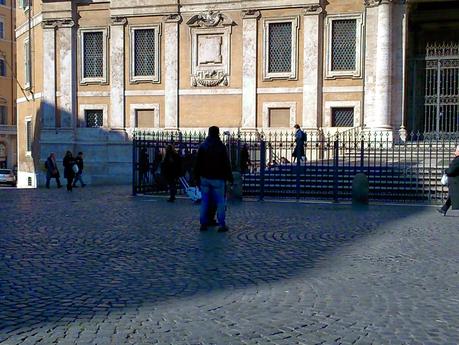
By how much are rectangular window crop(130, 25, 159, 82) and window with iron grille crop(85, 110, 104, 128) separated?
2.59m

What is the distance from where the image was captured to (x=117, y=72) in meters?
29.3

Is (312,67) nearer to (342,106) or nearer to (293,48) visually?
(293,48)

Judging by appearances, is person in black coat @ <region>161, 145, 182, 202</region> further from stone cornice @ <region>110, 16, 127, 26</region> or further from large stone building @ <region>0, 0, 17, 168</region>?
large stone building @ <region>0, 0, 17, 168</region>

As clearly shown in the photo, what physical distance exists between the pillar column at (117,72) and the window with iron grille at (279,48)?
738 centimetres

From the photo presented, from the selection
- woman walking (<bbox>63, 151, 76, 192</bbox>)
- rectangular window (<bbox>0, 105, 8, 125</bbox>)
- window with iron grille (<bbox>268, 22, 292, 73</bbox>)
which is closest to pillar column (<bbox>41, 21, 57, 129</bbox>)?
woman walking (<bbox>63, 151, 76, 192</bbox>)

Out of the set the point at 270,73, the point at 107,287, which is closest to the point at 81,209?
the point at 107,287

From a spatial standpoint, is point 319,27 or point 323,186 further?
point 319,27

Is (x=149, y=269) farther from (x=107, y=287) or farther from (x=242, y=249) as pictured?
(x=242, y=249)

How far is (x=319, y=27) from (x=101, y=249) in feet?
67.3

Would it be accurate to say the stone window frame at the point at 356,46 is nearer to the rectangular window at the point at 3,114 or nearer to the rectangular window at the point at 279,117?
the rectangular window at the point at 279,117

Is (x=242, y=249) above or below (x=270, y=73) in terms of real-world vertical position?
below

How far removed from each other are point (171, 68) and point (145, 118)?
2804 millimetres

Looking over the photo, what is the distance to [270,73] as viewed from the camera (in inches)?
1074

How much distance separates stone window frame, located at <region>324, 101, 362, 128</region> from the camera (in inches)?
1025
